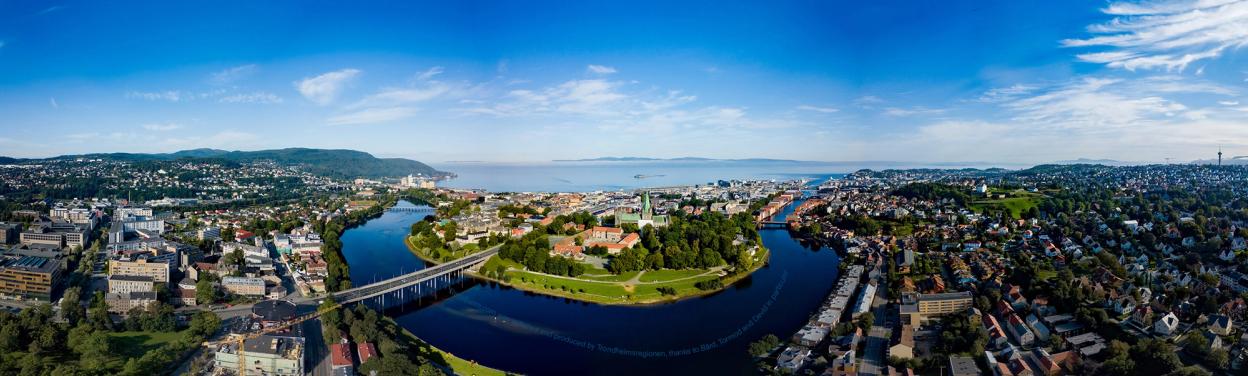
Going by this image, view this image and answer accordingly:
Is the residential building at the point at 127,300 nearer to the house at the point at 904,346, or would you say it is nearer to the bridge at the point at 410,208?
the house at the point at 904,346

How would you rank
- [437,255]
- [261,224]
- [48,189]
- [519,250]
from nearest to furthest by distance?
[519,250] < [437,255] < [261,224] < [48,189]

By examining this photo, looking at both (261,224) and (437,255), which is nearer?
(437,255)

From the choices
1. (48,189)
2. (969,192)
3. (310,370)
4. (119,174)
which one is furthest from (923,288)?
(119,174)

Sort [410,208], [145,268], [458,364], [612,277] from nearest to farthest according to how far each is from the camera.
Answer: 1. [458,364]
2. [145,268]
3. [612,277]
4. [410,208]

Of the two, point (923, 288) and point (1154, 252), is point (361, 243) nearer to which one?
point (923, 288)

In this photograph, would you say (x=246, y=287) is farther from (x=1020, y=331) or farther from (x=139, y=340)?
(x=1020, y=331)

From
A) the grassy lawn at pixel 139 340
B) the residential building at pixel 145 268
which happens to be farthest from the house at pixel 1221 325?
the residential building at pixel 145 268

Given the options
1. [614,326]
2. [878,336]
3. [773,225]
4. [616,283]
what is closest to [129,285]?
[614,326]
